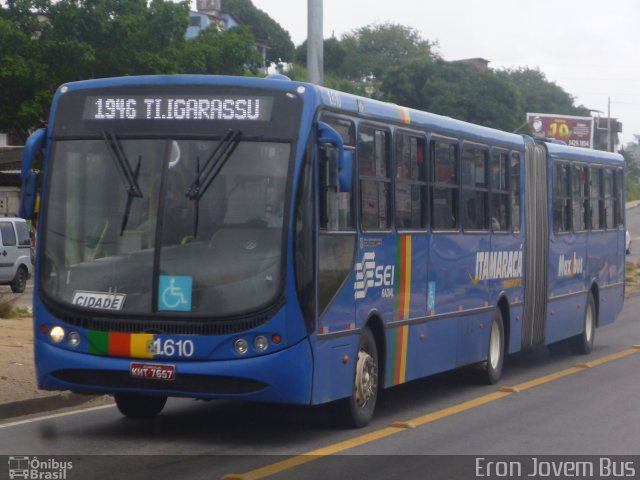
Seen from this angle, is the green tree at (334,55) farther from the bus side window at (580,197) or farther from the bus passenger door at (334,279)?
the bus passenger door at (334,279)

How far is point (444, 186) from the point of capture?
13.2 m

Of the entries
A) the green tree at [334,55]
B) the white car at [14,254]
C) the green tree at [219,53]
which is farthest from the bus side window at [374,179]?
the green tree at [334,55]

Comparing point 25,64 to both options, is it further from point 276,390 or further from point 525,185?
point 276,390

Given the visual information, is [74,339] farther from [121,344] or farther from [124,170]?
[124,170]

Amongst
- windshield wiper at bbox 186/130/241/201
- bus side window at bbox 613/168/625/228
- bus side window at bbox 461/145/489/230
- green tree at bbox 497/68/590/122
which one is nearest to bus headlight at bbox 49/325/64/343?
windshield wiper at bbox 186/130/241/201

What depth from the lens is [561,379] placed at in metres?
15.2

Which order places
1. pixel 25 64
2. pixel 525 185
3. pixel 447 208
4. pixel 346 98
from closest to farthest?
pixel 346 98, pixel 447 208, pixel 525 185, pixel 25 64

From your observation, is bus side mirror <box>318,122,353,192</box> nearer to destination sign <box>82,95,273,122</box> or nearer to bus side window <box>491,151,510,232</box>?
destination sign <box>82,95,273,122</box>


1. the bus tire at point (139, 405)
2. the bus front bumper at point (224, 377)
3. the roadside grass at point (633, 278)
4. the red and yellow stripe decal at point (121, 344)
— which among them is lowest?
the roadside grass at point (633, 278)

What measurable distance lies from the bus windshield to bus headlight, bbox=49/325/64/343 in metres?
0.24

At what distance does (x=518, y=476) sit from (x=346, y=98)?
371 centimetres

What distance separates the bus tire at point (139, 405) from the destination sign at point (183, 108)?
8.58 feet

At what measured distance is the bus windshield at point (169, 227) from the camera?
955 centimetres

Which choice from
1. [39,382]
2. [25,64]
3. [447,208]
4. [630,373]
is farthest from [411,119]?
[25,64]
